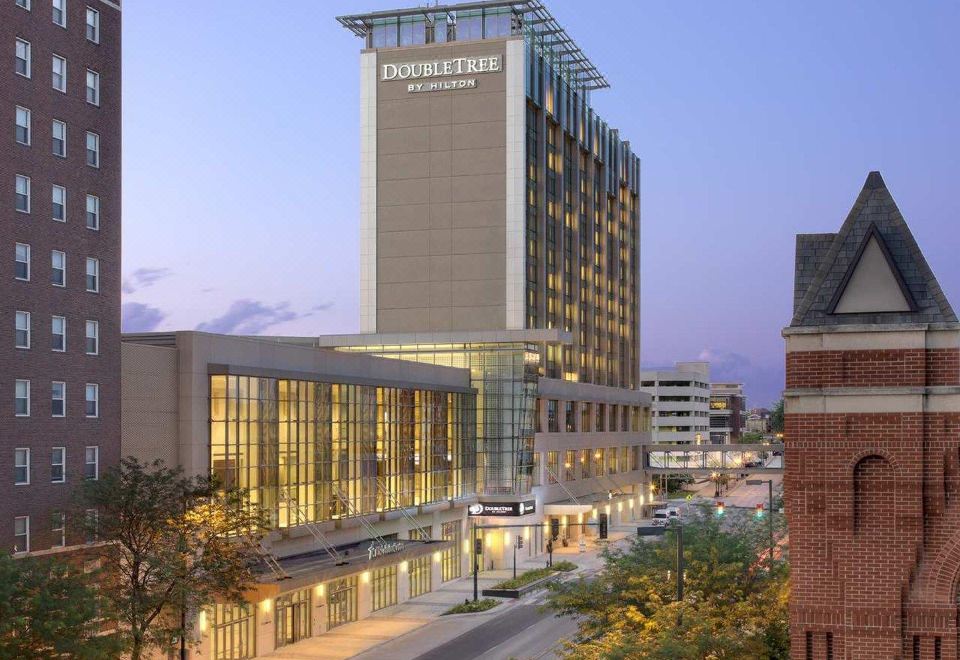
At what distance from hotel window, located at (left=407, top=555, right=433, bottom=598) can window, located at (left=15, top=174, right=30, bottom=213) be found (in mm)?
38613

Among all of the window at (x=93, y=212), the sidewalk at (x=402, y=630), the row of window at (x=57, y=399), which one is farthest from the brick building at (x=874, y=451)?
the sidewalk at (x=402, y=630)

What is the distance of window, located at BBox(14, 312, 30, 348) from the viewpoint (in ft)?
157

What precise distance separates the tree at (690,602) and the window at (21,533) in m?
20.6

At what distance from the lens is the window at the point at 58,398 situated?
49.2 metres

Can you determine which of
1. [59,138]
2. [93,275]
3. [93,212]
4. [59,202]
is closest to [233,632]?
[93,275]

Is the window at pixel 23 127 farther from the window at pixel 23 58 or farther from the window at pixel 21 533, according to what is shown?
the window at pixel 21 533

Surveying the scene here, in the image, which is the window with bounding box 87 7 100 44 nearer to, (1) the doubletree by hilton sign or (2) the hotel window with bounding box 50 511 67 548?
(2) the hotel window with bounding box 50 511 67 548

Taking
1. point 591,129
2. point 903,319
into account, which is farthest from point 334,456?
point 591,129

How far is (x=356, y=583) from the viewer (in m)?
70.8

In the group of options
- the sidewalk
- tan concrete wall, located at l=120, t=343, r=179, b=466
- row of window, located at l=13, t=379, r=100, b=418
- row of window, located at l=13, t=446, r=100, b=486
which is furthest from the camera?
the sidewalk

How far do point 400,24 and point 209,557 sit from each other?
7538cm

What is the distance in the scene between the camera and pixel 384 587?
2948 inches

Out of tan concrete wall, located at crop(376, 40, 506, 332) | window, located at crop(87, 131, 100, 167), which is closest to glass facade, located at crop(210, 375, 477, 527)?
window, located at crop(87, 131, 100, 167)

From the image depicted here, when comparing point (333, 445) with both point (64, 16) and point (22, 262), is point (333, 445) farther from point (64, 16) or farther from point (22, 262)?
point (64, 16)
